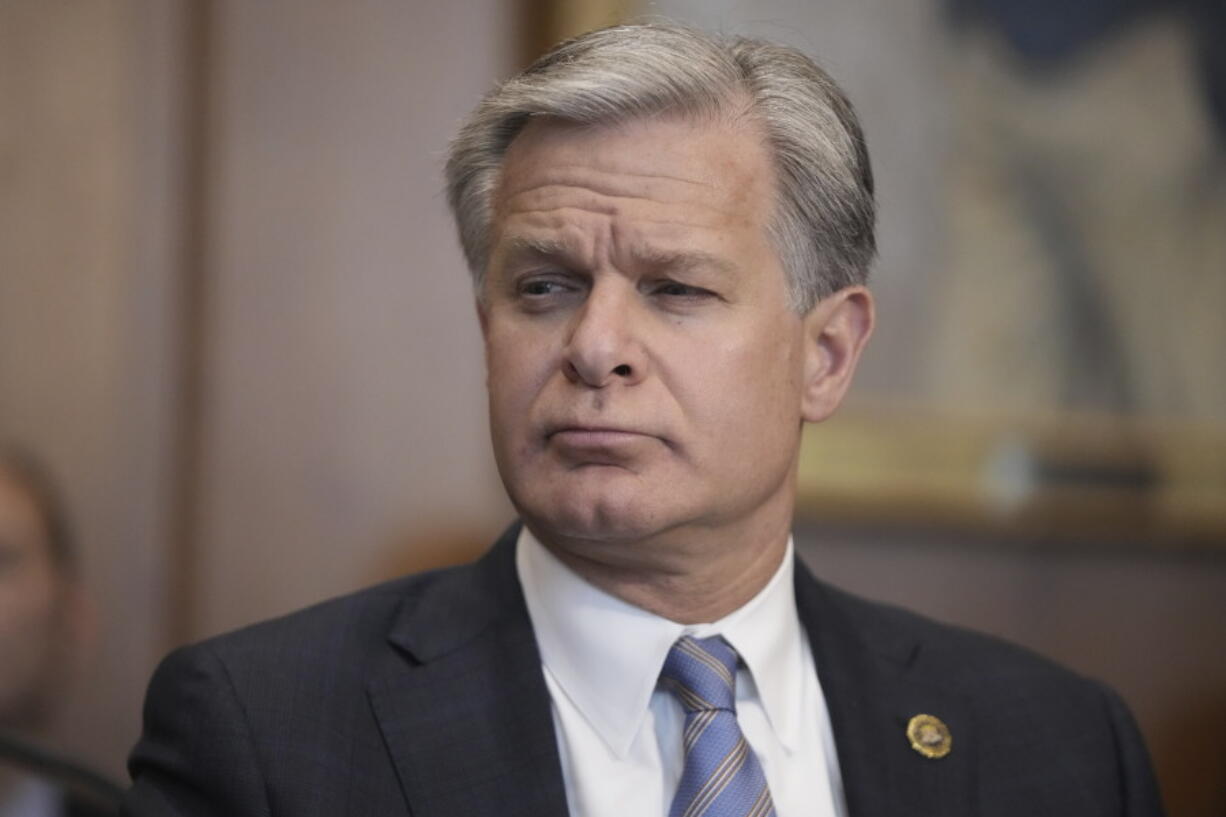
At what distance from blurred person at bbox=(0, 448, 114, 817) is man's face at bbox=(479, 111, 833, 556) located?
128 centimetres

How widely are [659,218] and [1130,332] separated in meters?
1.92

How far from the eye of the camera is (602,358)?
2.00 metres

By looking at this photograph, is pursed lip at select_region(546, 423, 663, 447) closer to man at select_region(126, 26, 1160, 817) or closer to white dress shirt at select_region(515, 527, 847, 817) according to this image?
man at select_region(126, 26, 1160, 817)

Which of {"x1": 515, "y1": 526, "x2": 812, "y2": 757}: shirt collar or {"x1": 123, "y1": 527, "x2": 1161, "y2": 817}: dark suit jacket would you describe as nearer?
{"x1": 123, "y1": 527, "x2": 1161, "y2": 817}: dark suit jacket

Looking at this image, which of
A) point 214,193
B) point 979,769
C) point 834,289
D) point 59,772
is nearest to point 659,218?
point 834,289

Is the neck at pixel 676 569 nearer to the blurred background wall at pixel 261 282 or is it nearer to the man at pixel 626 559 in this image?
the man at pixel 626 559

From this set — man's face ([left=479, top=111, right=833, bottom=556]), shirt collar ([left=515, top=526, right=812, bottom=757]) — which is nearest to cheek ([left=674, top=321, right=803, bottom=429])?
man's face ([left=479, top=111, right=833, bottom=556])

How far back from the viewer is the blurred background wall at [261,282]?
321 cm

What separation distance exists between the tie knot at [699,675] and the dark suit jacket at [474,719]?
162 millimetres


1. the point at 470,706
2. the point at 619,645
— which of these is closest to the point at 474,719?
the point at 470,706

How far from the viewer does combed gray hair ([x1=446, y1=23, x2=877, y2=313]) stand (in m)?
2.11

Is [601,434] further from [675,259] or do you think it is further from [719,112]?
[719,112]

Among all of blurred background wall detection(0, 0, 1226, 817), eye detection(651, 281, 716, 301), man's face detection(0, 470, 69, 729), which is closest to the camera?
eye detection(651, 281, 716, 301)

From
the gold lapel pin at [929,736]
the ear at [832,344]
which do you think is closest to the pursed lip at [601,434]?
the ear at [832,344]
